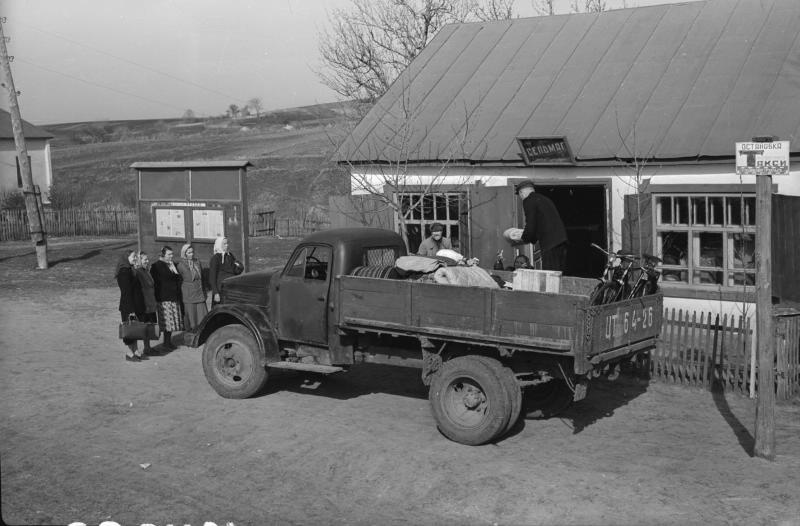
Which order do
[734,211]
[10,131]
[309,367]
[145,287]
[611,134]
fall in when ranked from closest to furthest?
[309,367], [145,287], [734,211], [611,134], [10,131]

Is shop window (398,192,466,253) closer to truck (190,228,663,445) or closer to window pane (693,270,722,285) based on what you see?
window pane (693,270,722,285)

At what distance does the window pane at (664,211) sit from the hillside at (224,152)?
13103mm

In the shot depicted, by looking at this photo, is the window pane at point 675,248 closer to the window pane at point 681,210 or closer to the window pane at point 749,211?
the window pane at point 681,210

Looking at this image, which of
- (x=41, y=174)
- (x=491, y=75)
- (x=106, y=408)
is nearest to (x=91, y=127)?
(x=41, y=174)

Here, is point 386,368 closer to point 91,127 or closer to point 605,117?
point 605,117

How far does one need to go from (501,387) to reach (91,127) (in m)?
88.3

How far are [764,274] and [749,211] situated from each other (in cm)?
511

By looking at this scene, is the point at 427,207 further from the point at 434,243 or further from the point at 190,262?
the point at 190,262

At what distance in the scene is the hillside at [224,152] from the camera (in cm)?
4591

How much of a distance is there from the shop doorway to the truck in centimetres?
847

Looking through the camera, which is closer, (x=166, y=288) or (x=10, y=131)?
(x=166, y=288)

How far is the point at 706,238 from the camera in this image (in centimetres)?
1365

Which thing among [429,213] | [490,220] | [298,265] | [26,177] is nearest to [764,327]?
[298,265]

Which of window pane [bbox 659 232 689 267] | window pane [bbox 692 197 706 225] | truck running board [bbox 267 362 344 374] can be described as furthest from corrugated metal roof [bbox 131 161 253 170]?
window pane [bbox 692 197 706 225]
